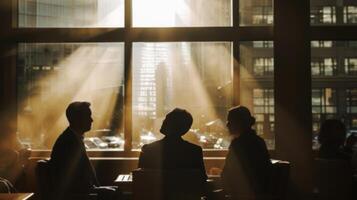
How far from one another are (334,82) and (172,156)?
9.80 ft

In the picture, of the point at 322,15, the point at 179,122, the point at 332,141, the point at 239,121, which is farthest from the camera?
the point at 322,15

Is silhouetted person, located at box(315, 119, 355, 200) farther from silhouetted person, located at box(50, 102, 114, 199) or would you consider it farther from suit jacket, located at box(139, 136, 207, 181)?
silhouetted person, located at box(50, 102, 114, 199)

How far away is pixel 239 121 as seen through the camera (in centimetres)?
334

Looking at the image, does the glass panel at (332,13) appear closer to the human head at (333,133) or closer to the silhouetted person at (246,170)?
the human head at (333,133)

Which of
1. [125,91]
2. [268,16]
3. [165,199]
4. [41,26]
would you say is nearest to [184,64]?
[125,91]

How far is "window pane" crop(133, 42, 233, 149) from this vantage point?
5211mm

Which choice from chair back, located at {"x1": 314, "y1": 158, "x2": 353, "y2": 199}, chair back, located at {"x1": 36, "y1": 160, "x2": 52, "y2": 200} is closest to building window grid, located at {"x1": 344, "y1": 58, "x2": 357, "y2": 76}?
chair back, located at {"x1": 314, "y1": 158, "x2": 353, "y2": 199}

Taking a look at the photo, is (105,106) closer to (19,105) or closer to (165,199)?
(19,105)

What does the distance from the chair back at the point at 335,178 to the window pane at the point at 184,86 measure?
5.37 feet

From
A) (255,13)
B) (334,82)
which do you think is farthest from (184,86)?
Answer: (334,82)

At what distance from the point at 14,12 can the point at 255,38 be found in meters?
2.80

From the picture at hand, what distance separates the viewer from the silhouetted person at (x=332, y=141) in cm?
383

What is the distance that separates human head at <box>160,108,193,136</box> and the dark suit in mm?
376

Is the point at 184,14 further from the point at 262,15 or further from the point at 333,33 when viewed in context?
the point at 333,33
